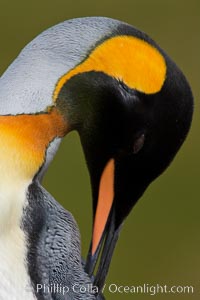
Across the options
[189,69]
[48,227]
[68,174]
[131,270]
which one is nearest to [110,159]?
[48,227]

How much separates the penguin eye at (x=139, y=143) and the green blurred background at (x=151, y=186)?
6.17 ft

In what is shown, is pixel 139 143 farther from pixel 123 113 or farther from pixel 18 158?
pixel 18 158

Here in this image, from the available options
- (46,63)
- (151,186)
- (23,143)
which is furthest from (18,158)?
(151,186)

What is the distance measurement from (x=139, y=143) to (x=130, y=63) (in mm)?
148

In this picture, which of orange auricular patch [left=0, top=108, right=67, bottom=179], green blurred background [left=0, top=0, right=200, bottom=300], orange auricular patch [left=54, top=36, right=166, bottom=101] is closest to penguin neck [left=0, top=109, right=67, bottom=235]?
orange auricular patch [left=0, top=108, right=67, bottom=179]

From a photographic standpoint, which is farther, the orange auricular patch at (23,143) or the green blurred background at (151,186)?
the green blurred background at (151,186)

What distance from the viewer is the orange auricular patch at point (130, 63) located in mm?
1950

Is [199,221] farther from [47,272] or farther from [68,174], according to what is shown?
[47,272]

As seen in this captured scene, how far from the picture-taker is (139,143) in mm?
2043

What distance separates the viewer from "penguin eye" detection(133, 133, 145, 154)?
2.04 meters

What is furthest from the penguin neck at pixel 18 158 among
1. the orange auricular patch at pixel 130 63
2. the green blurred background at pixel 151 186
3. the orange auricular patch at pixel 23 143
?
the green blurred background at pixel 151 186

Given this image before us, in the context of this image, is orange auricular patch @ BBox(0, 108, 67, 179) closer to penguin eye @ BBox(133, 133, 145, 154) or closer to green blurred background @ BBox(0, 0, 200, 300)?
penguin eye @ BBox(133, 133, 145, 154)

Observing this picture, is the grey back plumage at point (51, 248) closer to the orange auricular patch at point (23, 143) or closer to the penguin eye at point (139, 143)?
the orange auricular patch at point (23, 143)

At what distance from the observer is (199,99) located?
204 inches
